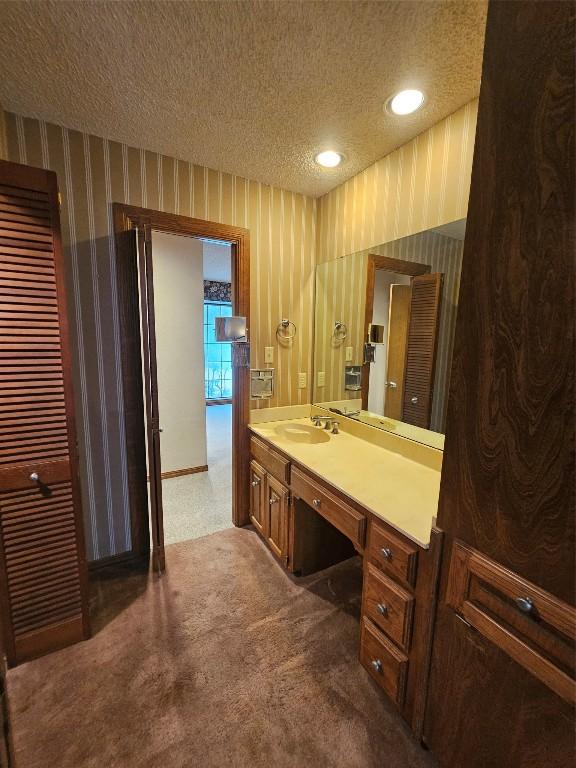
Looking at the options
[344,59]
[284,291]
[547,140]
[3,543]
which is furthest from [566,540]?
[284,291]

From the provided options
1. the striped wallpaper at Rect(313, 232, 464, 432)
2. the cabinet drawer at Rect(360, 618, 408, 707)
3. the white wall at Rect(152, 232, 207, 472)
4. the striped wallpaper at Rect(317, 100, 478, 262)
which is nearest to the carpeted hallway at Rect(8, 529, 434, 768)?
the cabinet drawer at Rect(360, 618, 408, 707)

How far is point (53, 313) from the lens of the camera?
1.37 meters

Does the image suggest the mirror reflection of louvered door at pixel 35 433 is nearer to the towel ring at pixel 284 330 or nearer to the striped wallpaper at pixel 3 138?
the striped wallpaper at pixel 3 138

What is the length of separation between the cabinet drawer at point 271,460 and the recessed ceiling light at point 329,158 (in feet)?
5.97

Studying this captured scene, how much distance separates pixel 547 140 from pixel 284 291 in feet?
6.07

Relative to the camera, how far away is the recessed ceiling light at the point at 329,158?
189cm

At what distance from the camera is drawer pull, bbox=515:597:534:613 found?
803mm

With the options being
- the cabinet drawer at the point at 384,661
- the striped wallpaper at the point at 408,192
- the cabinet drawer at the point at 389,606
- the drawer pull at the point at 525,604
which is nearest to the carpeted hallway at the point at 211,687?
the cabinet drawer at the point at 384,661

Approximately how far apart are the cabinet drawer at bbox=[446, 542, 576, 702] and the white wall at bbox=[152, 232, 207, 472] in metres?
2.87

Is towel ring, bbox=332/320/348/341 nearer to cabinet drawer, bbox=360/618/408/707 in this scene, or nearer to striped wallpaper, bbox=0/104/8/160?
cabinet drawer, bbox=360/618/408/707

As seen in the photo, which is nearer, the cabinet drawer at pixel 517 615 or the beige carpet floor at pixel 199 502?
the cabinet drawer at pixel 517 615

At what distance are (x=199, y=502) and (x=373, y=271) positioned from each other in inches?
95.2

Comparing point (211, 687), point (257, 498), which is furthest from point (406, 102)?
point (211, 687)

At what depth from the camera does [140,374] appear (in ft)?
6.78
